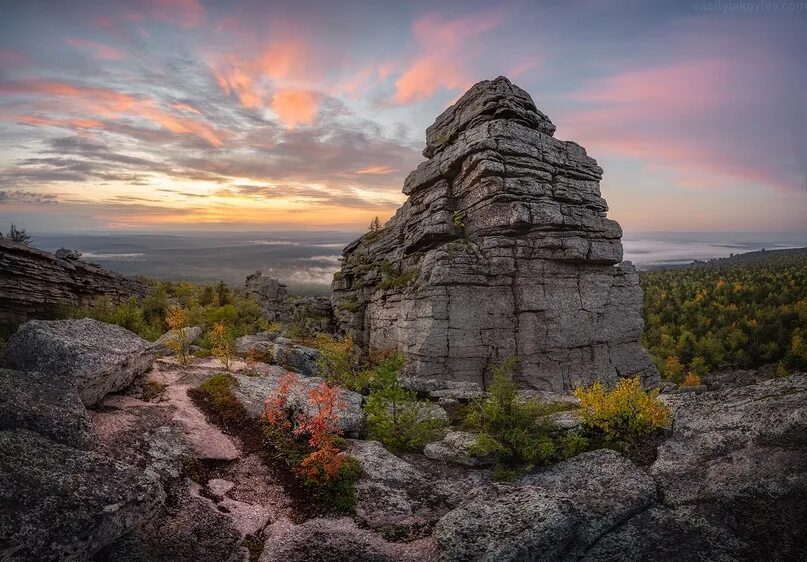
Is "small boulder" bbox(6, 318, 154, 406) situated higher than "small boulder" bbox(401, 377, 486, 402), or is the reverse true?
"small boulder" bbox(6, 318, 154, 406)

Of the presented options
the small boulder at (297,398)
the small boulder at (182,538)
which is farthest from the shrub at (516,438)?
the small boulder at (182,538)

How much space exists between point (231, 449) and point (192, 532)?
4.01 meters

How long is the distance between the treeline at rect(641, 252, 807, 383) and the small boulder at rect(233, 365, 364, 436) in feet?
223

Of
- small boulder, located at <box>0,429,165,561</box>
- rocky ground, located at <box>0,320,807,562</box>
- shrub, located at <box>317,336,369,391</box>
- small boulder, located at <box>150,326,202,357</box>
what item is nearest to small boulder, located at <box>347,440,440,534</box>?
rocky ground, located at <box>0,320,807,562</box>

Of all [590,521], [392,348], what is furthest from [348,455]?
[392,348]

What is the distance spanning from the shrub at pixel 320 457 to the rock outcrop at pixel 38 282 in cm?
2431

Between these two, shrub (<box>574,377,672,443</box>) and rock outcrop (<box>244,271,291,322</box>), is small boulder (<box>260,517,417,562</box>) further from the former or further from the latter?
rock outcrop (<box>244,271,291,322</box>)

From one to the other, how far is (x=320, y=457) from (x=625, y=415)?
374 inches

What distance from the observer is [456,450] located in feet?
46.9

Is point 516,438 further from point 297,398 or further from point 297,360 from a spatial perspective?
point 297,360

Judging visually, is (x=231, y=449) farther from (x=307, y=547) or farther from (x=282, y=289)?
(x=282, y=289)

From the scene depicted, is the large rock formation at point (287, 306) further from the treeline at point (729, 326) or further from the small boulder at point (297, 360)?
the treeline at point (729, 326)

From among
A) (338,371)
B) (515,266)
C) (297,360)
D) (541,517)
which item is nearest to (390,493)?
(541,517)

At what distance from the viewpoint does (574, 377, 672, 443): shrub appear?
43.9 feet
